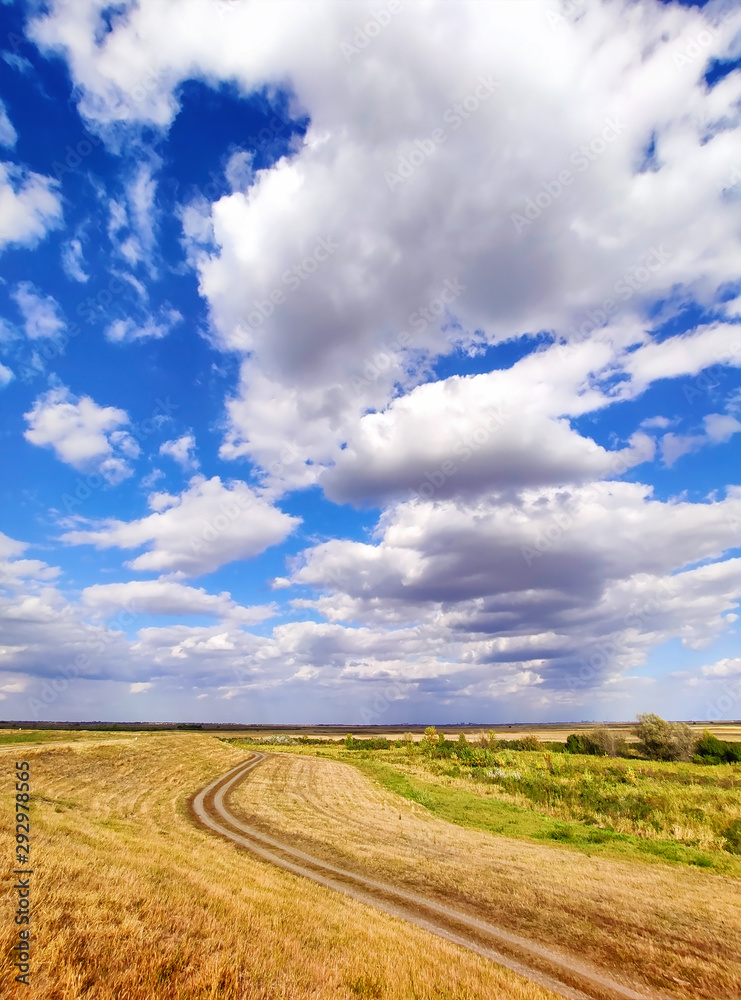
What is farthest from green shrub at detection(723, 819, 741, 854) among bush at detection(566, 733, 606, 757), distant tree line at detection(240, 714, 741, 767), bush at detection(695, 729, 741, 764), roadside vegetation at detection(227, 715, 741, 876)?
bush at detection(566, 733, 606, 757)

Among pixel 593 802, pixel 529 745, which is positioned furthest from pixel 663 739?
pixel 593 802

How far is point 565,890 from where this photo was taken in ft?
59.9

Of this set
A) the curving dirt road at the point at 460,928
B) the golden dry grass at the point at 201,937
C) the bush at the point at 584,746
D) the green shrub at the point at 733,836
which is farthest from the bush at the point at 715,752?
the golden dry grass at the point at 201,937

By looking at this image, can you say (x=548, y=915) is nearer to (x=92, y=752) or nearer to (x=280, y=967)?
(x=280, y=967)


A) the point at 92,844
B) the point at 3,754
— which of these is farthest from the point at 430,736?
the point at 92,844

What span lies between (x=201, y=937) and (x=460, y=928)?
30.0 feet

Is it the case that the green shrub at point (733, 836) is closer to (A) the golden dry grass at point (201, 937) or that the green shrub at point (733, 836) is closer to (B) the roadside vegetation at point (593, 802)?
(B) the roadside vegetation at point (593, 802)

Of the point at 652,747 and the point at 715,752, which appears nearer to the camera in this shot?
the point at 715,752

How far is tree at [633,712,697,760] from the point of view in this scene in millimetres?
80500

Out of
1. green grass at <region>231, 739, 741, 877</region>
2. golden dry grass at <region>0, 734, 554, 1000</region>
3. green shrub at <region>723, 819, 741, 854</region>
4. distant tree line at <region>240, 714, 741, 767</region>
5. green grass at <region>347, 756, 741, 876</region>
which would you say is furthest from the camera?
distant tree line at <region>240, 714, 741, 767</region>

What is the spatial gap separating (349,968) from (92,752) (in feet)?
212

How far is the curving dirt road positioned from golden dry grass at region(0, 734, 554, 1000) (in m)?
1.08

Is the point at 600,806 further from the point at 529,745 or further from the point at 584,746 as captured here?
the point at 529,745

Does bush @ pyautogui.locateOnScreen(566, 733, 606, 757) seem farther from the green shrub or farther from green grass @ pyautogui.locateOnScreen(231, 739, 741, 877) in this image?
the green shrub
